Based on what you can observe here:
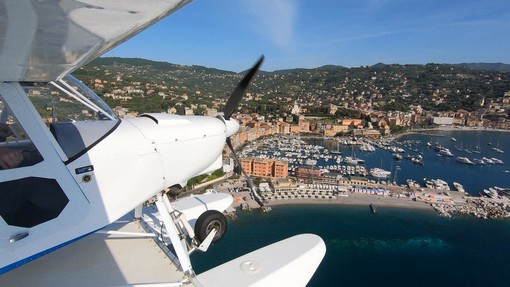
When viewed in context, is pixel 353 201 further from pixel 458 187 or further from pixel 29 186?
pixel 29 186

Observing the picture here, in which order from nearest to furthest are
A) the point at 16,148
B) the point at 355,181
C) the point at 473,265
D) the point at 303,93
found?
1. the point at 16,148
2. the point at 473,265
3. the point at 355,181
4. the point at 303,93

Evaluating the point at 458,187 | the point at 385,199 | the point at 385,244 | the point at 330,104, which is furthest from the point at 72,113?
the point at 330,104

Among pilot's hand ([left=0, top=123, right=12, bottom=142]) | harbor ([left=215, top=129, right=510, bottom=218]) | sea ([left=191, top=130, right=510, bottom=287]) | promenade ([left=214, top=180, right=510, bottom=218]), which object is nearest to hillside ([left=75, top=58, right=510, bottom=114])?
harbor ([left=215, top=129, right=510, bottom=218])

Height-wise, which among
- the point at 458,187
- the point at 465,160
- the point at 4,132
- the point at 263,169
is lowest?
the point at 465,160

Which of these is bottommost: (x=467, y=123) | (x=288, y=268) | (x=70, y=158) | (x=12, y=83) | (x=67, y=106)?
(x=467, y=123)

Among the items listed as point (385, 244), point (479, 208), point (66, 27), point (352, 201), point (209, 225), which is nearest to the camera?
point (66, 27)

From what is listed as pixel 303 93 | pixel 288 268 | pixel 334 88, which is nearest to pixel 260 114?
pixel 303 93

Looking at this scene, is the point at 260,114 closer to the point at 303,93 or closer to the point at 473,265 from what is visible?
the point at 303,93

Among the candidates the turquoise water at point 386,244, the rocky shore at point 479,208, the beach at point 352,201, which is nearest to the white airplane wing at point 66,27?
the turquoise water at point 386,244
